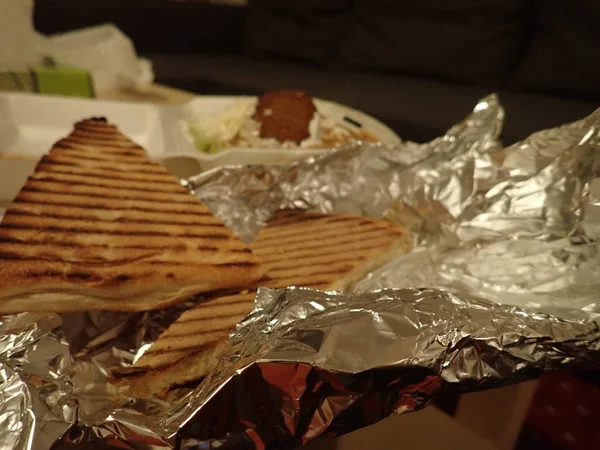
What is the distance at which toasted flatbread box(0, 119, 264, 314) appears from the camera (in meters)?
0.79

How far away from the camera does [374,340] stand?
23.8 inches

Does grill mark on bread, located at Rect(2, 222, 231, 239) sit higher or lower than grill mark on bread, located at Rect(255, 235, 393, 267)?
higher

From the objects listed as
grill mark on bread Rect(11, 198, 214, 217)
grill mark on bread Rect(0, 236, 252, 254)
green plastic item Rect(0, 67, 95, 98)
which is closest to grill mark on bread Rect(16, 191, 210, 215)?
grill mark on bread Rect(11, 198, 214, 217)

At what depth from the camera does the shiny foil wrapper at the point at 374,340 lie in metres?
0.58

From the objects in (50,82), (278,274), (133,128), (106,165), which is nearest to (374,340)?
(278,274)

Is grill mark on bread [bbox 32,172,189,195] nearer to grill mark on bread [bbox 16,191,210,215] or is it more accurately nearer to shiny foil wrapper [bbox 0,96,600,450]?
grill mark on bread [bbox 16,191,210,215]

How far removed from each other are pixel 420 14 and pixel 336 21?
22.1 inches

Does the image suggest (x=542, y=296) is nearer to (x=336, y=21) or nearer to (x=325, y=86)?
(x=325, y=86)

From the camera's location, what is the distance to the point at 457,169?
117cm

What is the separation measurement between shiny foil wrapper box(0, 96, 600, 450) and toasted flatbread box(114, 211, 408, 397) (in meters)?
0.03

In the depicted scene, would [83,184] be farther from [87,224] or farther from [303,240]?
[303,240]

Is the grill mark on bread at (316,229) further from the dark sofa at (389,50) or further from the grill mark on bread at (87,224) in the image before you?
the dark sofa at (389,50)

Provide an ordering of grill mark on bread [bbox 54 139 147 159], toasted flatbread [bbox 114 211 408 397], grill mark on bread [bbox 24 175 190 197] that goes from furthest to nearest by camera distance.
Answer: grill mark on bread [bbox 54 139 147 159], grill mark on bread [bbox 24 175 190 197], toasted flatbread [bbox 114 211 408 397]

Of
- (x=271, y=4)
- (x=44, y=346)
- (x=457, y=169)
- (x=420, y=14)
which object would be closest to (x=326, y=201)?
(x=457, y=169)
